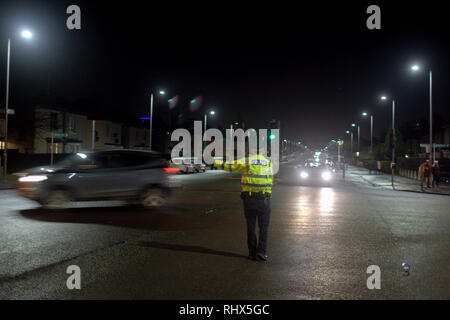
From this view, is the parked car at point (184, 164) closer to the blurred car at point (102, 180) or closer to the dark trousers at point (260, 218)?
the blurred car at point (102, 180)

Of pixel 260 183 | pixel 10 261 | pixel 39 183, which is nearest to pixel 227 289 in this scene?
pixel 260 183

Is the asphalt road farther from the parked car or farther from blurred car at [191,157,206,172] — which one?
blurred car at [191,157,206,172]

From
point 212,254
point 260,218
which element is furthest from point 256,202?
point 212,254

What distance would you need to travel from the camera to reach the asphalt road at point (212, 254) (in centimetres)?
539

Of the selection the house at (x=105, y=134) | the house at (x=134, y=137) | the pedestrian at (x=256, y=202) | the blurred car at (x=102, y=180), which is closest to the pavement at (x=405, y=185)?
the blurred car at (x=102, y=180)

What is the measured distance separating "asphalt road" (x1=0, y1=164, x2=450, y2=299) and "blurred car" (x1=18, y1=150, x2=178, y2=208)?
21.1 inches

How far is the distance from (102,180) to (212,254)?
6.38m

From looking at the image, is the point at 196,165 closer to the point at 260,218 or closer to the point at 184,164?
the point at 184,164

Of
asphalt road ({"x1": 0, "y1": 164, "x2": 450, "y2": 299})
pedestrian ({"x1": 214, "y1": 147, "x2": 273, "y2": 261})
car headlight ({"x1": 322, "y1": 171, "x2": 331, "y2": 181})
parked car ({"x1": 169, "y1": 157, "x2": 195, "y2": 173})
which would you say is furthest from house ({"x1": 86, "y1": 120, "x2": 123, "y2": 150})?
pedestrian ({"x1": 214, "y1": 147, "x2": 273, "y2": 261})

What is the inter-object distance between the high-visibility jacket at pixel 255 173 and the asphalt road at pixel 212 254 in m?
1.20

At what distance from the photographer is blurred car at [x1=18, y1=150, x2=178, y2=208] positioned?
12391 mm
